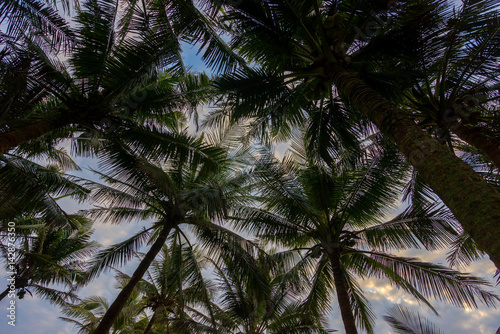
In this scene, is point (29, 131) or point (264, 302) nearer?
point (29, 131)

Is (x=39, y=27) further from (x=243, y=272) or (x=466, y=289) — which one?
(x=466, y=289)

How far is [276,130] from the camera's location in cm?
702

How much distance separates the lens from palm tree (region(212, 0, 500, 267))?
2148 mm

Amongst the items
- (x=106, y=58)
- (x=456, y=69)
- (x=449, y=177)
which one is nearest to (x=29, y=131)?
(x=106, y=58)

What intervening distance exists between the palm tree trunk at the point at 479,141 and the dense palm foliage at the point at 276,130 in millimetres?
26

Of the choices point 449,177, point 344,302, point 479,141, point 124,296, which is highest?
point 479,141

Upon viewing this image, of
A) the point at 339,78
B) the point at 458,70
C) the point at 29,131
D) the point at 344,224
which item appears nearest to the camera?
the point at 29,131

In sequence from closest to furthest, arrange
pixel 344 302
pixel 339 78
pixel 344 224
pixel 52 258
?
pixel 339 78 → pixel 344 302 → pixel 344 224 → pixel 52 258

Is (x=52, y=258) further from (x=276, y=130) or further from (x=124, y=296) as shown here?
(x=276, y=130)

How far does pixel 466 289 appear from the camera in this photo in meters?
5.97

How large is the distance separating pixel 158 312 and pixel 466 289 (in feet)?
30.3

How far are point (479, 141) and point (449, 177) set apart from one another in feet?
8.92

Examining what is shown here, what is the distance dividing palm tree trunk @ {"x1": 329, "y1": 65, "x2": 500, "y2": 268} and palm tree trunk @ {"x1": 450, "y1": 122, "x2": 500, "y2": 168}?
6.26 feet

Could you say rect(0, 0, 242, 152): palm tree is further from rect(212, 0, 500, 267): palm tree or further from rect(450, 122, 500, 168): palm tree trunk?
rect(450, 122, 500, 168): palm tree trunk
